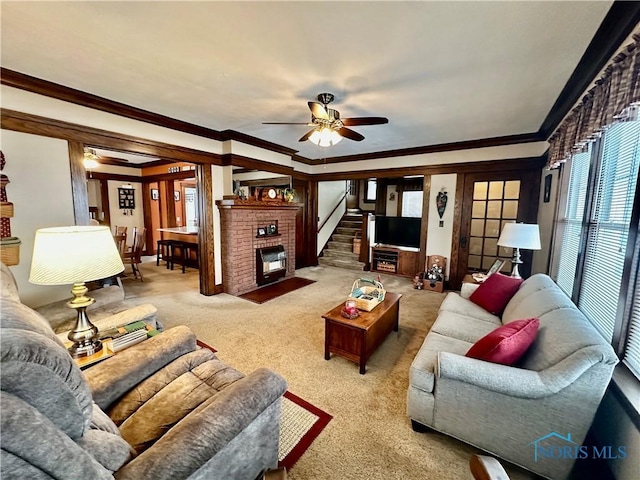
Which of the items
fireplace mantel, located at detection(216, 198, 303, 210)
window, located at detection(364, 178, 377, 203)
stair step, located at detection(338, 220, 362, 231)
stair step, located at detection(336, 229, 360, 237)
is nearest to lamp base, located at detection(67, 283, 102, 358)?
fireplace mantel, located at detection(216, 198, 303, 210)

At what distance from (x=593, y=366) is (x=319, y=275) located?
4.66 m

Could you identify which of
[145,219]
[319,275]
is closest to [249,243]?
[319,275]

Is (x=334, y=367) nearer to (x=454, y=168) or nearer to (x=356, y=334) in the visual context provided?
(x=356, y=334)

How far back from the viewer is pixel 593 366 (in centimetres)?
130

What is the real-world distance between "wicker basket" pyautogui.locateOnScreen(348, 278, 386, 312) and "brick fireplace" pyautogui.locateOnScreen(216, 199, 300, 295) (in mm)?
2240

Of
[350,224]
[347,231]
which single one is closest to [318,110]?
[347,231]

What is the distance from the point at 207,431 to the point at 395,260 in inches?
211

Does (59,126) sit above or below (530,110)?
below

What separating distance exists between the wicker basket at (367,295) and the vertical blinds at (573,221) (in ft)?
5.93

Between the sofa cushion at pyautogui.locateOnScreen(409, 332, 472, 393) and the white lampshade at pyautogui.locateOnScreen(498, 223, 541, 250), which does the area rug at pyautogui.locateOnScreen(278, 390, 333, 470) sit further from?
the white lampshade at pyautogui.locateOnScreen(498, 223, 541, 250)

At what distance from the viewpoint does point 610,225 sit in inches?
75.4

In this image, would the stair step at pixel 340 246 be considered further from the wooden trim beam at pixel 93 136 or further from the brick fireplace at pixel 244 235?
the wooden trim beam at pixel 93 136

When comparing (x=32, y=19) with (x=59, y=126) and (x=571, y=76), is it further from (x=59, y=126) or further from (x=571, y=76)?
(x=571, y=76)

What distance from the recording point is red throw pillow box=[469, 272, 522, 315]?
107 inches
